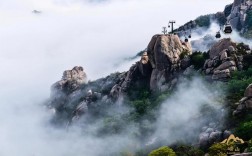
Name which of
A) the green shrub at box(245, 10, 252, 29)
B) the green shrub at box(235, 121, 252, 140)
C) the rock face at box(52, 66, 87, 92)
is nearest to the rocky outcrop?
the rock face at box(52, 66, 87, 92)

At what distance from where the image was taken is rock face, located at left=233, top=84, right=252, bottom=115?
99.1 metres

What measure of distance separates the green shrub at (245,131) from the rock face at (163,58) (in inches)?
1713

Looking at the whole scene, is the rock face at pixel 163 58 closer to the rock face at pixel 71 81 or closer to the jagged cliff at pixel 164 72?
the jagged cliff at pixel 164 72

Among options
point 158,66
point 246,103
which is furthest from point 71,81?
point 246,103

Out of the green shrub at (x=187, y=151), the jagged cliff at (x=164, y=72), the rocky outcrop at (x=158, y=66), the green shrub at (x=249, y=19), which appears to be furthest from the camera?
the green shrub at (x=249, y=19)

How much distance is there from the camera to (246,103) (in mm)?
99812

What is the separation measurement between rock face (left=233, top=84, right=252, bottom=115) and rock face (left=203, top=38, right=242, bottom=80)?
20842 millimetres

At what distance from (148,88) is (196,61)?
52.4 ft

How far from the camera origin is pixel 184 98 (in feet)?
405

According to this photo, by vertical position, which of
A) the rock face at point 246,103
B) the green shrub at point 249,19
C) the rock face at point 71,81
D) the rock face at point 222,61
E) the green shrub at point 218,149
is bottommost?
the green shrub at point 218,149

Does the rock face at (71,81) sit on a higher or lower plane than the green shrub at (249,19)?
lower

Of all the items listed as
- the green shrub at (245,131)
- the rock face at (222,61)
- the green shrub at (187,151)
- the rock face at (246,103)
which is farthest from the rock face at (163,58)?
the green shrub at (245,131)

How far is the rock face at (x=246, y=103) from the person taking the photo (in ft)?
325

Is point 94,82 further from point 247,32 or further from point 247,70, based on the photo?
point 247,70
